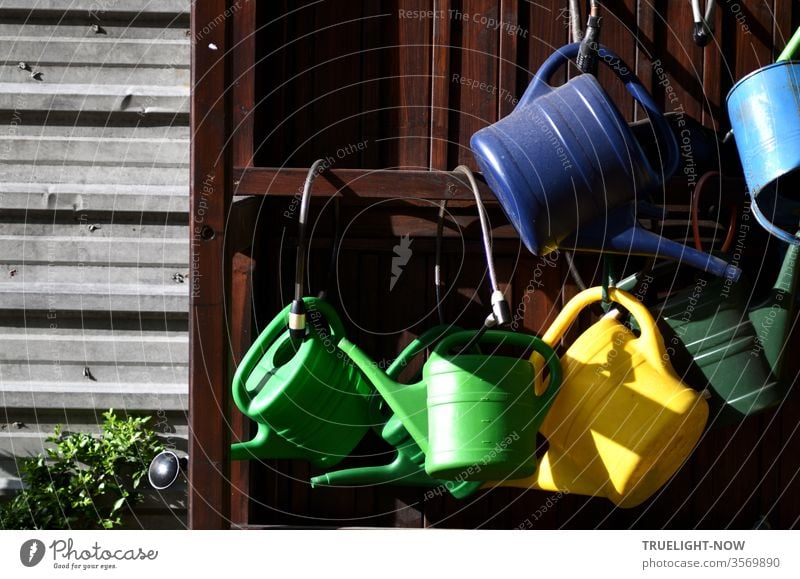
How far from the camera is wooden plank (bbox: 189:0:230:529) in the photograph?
4.58 ft

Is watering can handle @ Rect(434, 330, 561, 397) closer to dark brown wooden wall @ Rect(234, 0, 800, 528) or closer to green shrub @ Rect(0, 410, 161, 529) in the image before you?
dark brown wooden wall @ Rect(234, 0, 800, 528)

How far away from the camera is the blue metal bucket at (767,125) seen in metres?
1.48

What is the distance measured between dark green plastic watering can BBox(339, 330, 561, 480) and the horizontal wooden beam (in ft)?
0.75

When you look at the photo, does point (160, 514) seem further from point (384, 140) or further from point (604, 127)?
point (604, 127)

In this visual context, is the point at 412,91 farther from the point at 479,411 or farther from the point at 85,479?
the point at 85,479

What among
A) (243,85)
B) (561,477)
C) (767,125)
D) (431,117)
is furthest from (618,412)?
(243,85)

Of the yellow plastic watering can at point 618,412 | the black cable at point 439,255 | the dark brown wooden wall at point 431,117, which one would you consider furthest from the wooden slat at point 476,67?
the yellow plastic watering can at point 618,412

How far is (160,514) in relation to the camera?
6.38ft

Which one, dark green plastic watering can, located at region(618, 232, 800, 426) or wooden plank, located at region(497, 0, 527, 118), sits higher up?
wooden plank, located at region(497, 0, 527, 118)

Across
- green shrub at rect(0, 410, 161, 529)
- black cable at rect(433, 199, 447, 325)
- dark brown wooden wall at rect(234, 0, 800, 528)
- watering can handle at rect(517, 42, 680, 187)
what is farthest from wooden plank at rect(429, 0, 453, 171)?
green shrub at rect(0, 410, 161, 529)

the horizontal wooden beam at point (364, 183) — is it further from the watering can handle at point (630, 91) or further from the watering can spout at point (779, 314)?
the watering can spout at point (779, 314)

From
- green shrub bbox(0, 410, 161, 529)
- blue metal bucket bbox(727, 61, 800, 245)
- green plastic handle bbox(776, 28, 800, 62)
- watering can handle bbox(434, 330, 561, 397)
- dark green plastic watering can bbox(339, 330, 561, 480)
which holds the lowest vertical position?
green shrub bbox(0, 410, 161, 529)

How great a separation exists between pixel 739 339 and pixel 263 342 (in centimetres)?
75

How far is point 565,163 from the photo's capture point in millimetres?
1472
